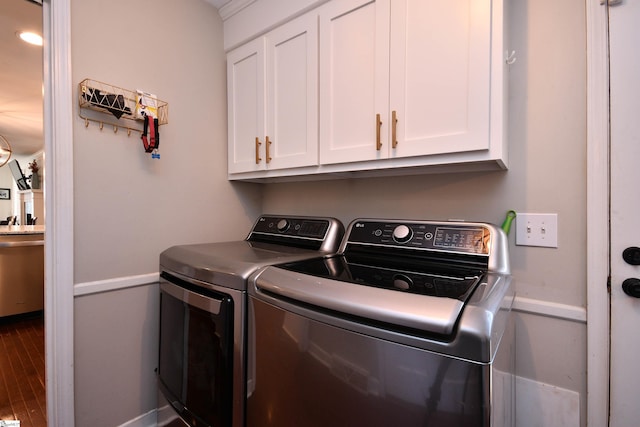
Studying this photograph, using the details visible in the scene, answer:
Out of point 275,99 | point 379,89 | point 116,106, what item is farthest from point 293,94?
point 116,106

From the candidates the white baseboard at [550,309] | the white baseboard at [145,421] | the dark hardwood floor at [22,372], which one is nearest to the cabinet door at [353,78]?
the white baseboard at [550,309]

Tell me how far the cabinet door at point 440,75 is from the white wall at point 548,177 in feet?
0.95

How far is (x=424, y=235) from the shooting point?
3.84 feet

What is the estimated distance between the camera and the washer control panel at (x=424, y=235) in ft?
3.48

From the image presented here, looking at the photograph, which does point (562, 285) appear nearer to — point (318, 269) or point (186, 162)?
point (318, 269)

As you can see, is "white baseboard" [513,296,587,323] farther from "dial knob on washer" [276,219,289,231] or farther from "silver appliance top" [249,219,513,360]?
"dial knob on washer" [276,219,289,231]

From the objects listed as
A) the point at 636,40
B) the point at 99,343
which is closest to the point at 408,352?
the point at 636,40

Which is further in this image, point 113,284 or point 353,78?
point 113,284

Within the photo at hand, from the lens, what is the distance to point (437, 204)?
134 cm

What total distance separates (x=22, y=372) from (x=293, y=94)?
2.99m

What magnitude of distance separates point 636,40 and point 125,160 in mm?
2021

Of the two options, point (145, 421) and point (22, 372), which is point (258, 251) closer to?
point (145, 421)

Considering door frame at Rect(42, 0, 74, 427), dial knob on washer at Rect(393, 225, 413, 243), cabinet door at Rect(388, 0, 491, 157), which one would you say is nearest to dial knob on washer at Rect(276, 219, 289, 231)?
dial knob on washer at Rect(393, 225, 413, 243)

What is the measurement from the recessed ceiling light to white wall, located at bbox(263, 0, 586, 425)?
9.69ft
